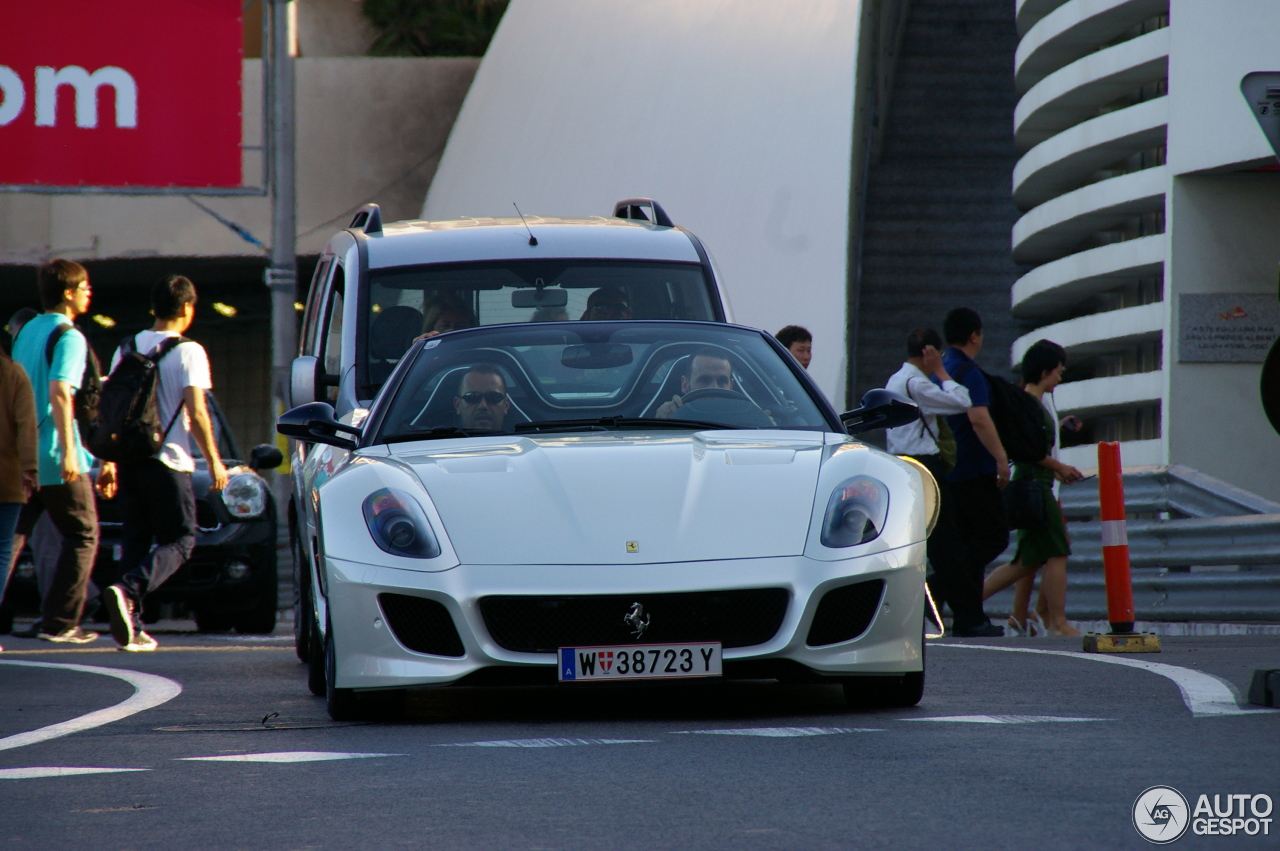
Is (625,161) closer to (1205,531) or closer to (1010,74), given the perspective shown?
(1010,74)

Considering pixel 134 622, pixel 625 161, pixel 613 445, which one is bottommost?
pixel 134 622

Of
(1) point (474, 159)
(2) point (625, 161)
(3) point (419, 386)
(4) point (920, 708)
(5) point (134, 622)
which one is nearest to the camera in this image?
(4) point (920, 708)

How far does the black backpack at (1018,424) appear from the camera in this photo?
37.1 ft

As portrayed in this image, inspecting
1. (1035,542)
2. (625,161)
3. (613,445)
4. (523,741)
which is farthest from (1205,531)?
(625,161)

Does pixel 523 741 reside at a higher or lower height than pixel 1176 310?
→ lower

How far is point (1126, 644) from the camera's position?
29.8ft

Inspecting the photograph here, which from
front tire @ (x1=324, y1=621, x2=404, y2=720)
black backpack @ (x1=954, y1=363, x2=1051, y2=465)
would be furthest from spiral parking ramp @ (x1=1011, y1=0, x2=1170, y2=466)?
front tire @ (x1=324, y1=621, x2=404, y2=720)

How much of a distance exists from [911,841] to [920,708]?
252 centimetres

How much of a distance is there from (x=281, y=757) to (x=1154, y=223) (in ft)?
53.6

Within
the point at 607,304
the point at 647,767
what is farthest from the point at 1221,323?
the point at 647,767

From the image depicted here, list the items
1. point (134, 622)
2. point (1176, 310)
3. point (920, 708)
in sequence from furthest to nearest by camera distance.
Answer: point (1176, 310), point (134, 622), point (920, 708)

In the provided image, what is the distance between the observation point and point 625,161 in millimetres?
23000

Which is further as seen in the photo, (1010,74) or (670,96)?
(1010,74)

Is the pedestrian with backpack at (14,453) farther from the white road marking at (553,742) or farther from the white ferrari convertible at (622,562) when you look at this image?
the white road marking at (553,742)
